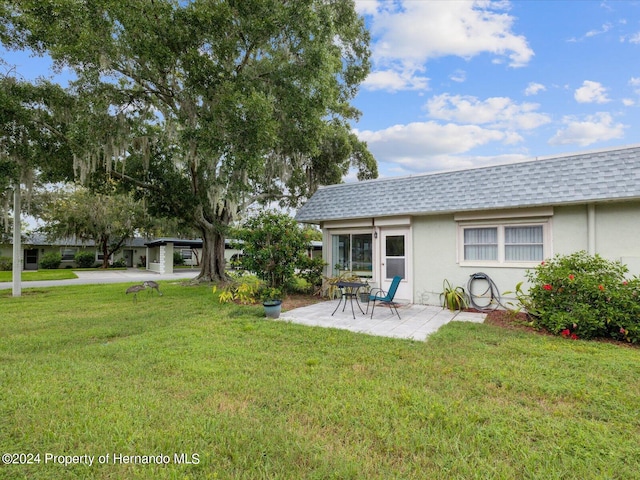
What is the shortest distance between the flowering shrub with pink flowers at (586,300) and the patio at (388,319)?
49.6 inches

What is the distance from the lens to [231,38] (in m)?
8.47

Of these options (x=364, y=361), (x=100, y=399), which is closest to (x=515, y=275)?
(x=364, y=361)

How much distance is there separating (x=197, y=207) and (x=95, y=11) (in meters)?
6.72

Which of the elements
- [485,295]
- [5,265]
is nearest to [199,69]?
[485,295]

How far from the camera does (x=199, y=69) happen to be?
8.44 m

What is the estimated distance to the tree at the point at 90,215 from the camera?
2502 cm

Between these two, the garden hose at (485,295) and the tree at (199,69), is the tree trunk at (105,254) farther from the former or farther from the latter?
the garden hose at (485,295)

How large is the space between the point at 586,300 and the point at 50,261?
36.6m

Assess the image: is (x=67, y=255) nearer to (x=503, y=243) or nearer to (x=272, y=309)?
(x=272, y=309)

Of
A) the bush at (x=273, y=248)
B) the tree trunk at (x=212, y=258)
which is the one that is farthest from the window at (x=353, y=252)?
the tree trunk at (x=212, y=258)

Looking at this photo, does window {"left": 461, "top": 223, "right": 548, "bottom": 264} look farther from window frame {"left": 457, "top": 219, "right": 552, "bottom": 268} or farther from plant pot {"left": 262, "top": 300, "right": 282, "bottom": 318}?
plant pot {"left": 262, "top": 300, "right": 282, "bottom": 318}

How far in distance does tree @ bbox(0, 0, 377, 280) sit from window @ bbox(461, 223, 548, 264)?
18.1 ft

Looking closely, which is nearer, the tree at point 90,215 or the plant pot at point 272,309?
the plant pot at point 272,309

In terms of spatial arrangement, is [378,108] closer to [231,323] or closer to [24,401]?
[231,323]
